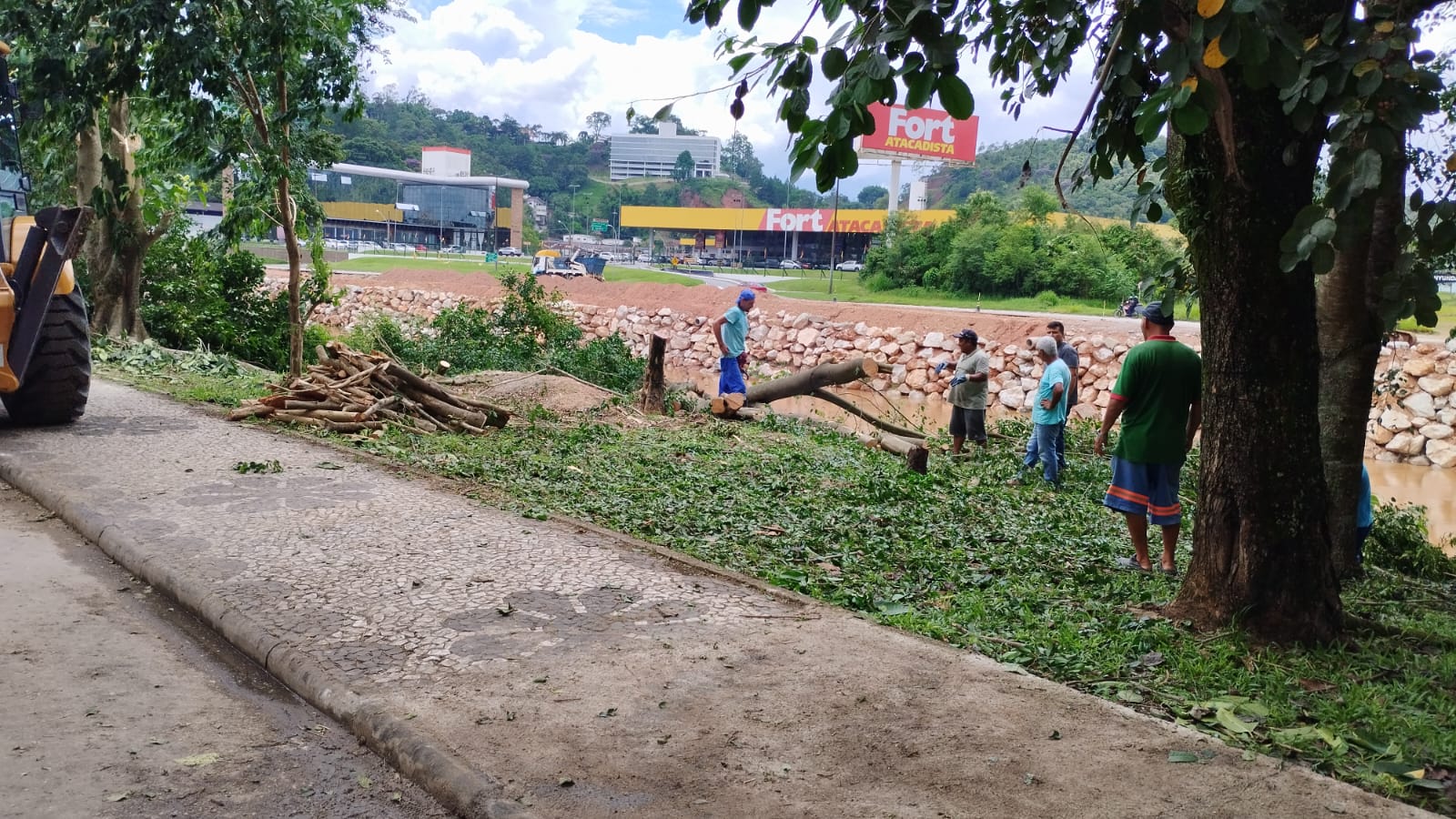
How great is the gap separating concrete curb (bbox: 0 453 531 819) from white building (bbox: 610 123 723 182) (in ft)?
329

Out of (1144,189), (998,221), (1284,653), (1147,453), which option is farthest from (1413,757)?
(998,221)

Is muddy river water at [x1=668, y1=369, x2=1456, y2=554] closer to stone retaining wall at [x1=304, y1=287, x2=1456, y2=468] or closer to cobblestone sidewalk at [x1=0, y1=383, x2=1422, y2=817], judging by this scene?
stone retaining wall at [x1=304, y1=287, x2=1456, y2=468]

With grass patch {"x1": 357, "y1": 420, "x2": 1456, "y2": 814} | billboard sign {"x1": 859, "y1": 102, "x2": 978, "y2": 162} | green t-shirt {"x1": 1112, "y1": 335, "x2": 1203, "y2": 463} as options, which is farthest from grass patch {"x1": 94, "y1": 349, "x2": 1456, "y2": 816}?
billboard sign {"x1": 859, "y1": 102, "x2": 978, "y2": 162}

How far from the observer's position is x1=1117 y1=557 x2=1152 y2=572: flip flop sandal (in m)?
6.98

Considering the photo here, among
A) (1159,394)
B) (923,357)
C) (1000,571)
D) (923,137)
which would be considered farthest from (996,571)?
(923,137)

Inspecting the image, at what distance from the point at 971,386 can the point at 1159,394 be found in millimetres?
6100

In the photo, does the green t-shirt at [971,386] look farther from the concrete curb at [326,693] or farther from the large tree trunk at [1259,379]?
the concrete curb at [326,693]

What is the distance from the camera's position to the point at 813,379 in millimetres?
15133

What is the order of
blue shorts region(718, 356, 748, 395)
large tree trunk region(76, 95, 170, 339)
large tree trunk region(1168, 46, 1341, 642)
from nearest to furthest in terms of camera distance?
large tree trunk region(1168, 46, 1341, 642)
blue shorts region(718, 356, 748, 395)
large tree trunk region(76, 95, 170, 339)

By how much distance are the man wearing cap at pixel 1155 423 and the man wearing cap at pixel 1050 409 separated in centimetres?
385

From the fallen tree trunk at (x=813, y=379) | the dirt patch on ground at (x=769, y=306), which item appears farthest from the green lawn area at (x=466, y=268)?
the fallen tree trunk at (x=813, y=379)

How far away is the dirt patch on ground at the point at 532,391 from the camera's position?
13.5 meters

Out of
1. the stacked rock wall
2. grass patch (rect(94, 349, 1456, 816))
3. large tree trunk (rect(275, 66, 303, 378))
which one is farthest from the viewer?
the stacked rock wall

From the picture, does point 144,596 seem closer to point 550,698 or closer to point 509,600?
point 509,600
